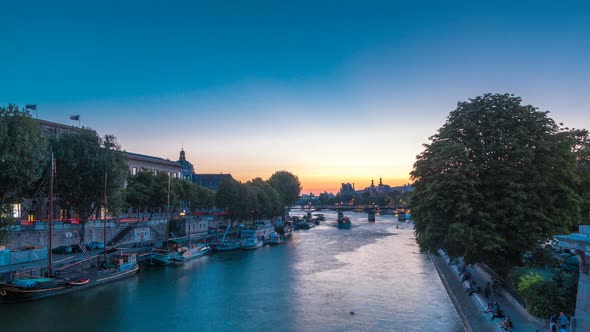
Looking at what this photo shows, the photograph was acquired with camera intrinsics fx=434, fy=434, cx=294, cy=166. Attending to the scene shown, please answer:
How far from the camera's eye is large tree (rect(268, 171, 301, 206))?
138988mm

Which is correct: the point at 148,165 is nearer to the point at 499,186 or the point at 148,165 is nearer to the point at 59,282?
the point at 59,282

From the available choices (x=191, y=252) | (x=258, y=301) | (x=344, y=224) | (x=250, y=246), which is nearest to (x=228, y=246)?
(x=250, y=246)

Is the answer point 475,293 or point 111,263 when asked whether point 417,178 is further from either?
point 111,263

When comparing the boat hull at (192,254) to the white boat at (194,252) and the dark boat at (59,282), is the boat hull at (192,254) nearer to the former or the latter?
the white boat at (194,252)

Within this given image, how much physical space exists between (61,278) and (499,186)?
115ft

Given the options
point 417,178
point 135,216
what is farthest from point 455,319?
point 135,216

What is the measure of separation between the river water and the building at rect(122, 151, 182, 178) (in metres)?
34.6

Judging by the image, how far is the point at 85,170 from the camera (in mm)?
50562

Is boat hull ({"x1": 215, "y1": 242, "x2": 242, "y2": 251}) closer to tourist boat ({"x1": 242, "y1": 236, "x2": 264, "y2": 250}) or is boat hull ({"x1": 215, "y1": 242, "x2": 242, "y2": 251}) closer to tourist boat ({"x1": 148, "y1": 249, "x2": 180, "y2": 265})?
tourist boat ({"x1": 242, "y1": 236, "x2": 264, "y2": 250})

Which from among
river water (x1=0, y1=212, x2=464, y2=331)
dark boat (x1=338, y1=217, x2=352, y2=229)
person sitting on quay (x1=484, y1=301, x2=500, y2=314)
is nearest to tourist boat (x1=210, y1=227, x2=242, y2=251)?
river water (x1=0, y1=212, x2=464, y2=331)

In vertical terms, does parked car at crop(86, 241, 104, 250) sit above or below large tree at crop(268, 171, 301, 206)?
below

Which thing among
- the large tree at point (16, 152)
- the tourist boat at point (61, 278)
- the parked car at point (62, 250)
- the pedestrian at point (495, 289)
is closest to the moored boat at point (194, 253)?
the tourist boat at point (61, 278)

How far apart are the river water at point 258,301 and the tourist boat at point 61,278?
28.9 inches

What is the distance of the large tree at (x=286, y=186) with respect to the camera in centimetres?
13899
